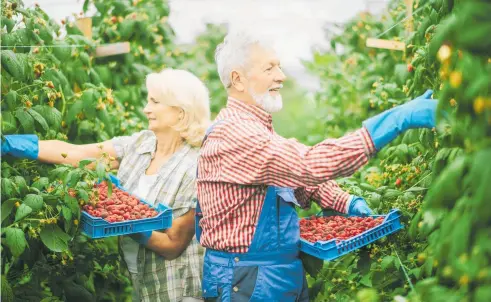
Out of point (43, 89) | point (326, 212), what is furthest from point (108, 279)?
point (326, 212)

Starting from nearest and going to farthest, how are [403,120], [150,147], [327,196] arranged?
[403,120], [327,196], [150,147]

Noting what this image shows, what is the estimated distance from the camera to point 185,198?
11.3 ft

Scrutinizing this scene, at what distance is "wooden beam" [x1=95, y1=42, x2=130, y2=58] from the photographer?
4.68 metres

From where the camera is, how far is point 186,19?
7.75m

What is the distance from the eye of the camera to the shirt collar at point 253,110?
2.95m

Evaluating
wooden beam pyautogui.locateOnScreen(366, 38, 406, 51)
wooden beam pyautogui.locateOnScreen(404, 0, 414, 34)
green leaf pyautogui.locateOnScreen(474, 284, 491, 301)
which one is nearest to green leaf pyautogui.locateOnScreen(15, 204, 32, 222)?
green leaf pyautogui.locateOnScreen(474, 284, 491, 301)

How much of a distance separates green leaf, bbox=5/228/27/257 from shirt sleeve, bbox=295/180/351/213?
110cm

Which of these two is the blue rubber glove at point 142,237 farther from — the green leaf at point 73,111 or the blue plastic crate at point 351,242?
the green leaf at point 73,111

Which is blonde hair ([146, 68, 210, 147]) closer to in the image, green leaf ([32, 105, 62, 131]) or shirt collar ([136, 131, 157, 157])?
shirt collar ([136, 131, 157, 157])

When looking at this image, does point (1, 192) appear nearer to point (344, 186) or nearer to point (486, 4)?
point (344, 186)

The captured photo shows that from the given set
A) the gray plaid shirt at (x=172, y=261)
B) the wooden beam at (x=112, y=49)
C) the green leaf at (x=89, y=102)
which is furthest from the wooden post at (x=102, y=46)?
the gray plaid shirt at (x=172, y=261)

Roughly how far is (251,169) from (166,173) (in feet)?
2.82

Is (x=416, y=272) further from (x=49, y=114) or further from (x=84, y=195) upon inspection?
(x=49, y=114)

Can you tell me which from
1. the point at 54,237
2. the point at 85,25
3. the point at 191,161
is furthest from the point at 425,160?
the point at 85,25
